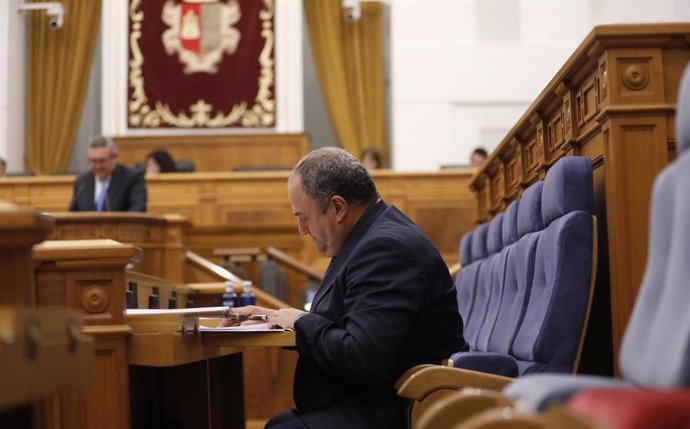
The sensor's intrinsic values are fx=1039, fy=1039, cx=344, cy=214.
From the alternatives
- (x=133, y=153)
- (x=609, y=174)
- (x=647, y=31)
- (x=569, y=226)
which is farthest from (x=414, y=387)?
(x=133, y=153)

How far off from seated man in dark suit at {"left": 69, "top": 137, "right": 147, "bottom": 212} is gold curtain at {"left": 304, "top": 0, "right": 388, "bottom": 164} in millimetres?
4853

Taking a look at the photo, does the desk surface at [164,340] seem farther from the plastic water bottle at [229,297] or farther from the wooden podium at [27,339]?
the plastic water bottle at [229,297]

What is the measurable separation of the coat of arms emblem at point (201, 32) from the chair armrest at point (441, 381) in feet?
30.8

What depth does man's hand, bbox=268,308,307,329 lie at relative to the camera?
2.62 metres

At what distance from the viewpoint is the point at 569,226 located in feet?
8.47

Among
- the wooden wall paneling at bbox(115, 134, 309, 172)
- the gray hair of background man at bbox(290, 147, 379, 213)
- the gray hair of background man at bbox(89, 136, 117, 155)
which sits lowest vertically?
the gray hair of background man at bbox(290, 147, 379, 213)

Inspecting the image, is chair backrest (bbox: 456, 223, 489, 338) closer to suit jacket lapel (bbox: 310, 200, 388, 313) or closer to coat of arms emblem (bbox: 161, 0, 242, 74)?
suit jacket lapel (bbox: 310, 200, 388, 313)

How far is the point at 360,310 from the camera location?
7.93ft

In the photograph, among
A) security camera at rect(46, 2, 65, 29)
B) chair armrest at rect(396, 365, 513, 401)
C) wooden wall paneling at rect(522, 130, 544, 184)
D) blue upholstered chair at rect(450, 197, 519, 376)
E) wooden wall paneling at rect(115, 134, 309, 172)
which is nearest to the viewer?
chair armrest at rect(396, 365, 513, 401)

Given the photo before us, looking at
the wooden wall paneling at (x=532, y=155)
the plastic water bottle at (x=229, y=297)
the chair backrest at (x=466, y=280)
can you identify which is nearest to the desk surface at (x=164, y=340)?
the wooden wall paneling at (x=532, y=155)

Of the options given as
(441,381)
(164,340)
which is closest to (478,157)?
(164,340)

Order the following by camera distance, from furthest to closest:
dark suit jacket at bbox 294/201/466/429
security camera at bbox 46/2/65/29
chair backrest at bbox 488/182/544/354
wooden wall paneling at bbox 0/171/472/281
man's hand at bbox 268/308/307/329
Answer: security camera at bbox 46/2/65/29
wooden wall paneling at bbox 0/171/472/281
chair backrest at bbox 488/182/544/354
man's hand at bbox 268/308/307/329
dark suit jacket at bbox 294/201/466/429

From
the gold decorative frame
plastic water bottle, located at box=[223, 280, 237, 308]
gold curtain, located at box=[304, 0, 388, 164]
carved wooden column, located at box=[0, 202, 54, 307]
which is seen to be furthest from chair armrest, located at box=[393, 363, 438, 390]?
gold curtain, located at box=[304, 0, 388, 164]

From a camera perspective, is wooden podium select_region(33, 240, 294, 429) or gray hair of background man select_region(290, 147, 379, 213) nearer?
wooden podium select_region(33, 240, 294, 429)
